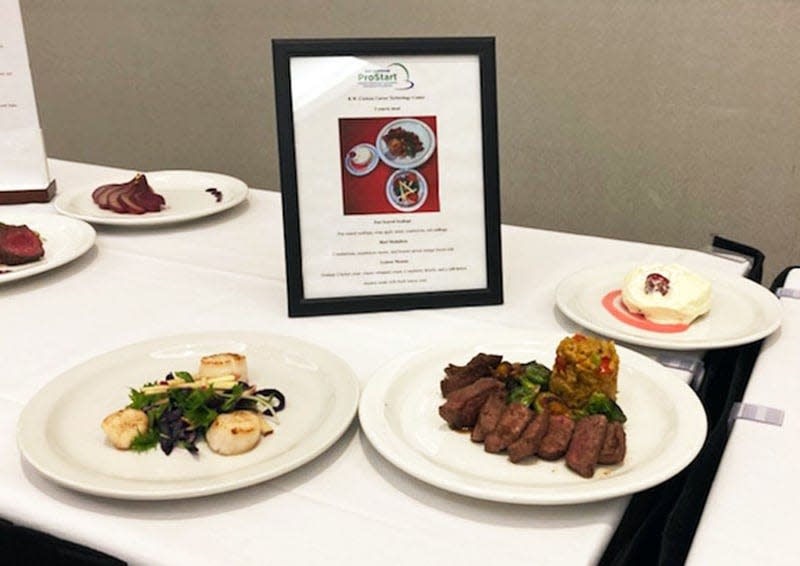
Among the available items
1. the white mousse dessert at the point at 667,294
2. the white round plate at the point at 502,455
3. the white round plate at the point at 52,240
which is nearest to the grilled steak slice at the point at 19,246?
the white round plate at the point at 52,240

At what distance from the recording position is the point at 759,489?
81cm

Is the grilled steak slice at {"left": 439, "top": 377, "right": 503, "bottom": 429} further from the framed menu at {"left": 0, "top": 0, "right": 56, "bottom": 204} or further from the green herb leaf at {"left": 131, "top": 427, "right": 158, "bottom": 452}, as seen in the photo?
the framed menu at {"left": 0, "top": 0, "right": 56, "bottom": 204}

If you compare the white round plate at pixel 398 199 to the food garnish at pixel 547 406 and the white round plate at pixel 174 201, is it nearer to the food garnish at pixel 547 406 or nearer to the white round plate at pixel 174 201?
the food garnish at pixel 547 406

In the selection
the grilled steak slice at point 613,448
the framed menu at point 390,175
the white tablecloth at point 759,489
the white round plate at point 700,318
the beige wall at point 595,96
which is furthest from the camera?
the beige wall at point 595,96

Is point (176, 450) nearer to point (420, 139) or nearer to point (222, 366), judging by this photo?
point (222, 366)

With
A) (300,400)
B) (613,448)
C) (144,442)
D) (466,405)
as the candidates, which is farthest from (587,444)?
(144,442)

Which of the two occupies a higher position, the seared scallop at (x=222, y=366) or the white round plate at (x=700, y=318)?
the seared scallop at (x=222, y=366)

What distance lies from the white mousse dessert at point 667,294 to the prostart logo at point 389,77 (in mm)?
413

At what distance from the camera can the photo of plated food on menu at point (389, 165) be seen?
3.99 feet

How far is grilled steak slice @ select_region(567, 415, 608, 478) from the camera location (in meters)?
0.83

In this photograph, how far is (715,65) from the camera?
247 centimetres

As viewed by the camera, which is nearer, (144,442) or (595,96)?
A: (144,442)

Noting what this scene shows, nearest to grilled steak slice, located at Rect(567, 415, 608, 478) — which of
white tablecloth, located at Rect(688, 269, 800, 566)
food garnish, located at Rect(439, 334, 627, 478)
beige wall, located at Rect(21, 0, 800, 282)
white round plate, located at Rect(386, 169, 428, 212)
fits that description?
food garnish, located at Rect(439, 334, 627, 478)

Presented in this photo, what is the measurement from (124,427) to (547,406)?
44cm
